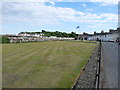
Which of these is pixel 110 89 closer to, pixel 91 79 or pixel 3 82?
pixel 91 79

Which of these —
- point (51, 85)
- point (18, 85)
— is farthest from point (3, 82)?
point (51, 85)

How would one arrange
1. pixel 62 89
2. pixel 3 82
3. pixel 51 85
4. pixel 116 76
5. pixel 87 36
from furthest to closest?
pixel 87 36 → pixel 116 76 → pixel 3 82 → pixel 51 85 → pixel 62 89

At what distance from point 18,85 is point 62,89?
1.98m

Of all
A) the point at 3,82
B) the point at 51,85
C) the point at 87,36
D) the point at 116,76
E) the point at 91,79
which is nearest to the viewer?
the point at 51,85

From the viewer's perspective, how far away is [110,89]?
5.95 meters

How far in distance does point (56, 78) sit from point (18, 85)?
1.91 metres

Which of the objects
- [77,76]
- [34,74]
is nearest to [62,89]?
[77,76]

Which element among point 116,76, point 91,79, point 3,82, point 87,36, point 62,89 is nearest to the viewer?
point 62,89

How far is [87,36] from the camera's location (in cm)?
14875

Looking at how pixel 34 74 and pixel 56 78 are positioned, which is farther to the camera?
pixel 34 74

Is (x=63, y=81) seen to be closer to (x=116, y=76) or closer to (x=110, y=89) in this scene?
(x=110, y=89)

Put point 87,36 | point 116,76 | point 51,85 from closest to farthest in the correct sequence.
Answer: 1. point 51,85
2. point 116,76
3. point 87,36

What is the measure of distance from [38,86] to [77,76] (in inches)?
91.7

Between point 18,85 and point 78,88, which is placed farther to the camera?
point 18,85
